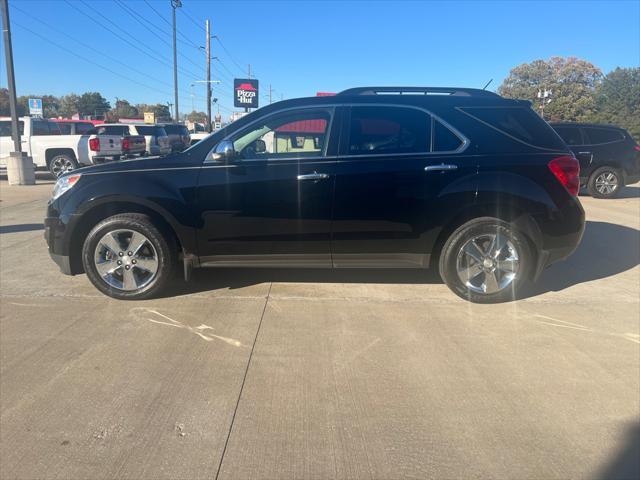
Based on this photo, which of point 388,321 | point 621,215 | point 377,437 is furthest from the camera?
point 621,215

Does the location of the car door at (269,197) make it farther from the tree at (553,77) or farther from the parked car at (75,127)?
the tree at (553,77)

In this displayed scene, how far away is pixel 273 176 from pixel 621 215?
8.28 m

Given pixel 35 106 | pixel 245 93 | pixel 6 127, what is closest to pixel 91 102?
pixel 245 93

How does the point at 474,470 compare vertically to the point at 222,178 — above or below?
below

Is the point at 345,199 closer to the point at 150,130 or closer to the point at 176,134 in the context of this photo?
the point at 150,130

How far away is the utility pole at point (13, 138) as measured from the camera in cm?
1334

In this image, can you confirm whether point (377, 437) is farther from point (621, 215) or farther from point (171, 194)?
point (621, 215)

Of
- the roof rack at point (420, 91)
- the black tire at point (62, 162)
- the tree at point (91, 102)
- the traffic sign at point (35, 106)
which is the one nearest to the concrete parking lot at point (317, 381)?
the roof rack at point (420, 91)

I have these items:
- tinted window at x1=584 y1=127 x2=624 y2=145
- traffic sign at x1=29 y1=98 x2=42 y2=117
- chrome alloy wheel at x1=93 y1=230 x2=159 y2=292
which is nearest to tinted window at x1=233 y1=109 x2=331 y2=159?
chrome alloy wheel at x1=93 y1=230 x2=159 y2=292

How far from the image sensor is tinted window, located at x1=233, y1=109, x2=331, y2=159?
4.44m

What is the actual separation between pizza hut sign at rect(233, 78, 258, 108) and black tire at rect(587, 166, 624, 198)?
3068 centimetres

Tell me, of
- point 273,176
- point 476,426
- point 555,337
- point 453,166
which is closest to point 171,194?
point 273,176

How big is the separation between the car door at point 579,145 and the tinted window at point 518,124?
8641mm

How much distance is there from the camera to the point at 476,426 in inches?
107
